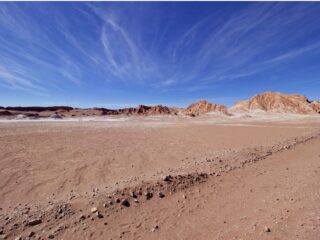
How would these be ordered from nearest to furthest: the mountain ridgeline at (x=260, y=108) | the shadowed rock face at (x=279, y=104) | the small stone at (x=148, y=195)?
the small stone at (x=148, y=195) < the mountain ridgeline at (x=260, y=108) < the shadowed rock face at (x=279, y=104)

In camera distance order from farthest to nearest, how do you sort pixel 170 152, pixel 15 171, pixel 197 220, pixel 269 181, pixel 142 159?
pixel 170 152 → pixel 142 159 → pixel 15 171 → pixel 269 181 → pixel 197 220

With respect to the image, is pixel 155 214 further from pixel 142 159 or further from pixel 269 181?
pixel 142 159

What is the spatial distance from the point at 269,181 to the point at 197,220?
385 cm

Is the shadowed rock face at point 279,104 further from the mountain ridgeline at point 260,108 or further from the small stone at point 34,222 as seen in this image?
the small stone at point 34,222

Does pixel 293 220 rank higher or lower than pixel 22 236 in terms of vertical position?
higher

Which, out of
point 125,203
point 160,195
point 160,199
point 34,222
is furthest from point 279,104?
point 34,222

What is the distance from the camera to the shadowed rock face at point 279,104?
15565 cm

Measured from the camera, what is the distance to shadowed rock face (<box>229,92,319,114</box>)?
155650 millimetres

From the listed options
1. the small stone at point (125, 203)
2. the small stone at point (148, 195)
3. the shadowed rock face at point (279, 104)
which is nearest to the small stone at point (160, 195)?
the small stone at point (148, 195)

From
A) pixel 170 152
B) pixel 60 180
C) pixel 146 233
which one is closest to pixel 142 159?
pixel 170 152

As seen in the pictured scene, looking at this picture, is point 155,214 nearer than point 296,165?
Yes

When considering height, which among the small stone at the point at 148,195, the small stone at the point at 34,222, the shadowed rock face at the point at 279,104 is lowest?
the small stone at the point at 34,222

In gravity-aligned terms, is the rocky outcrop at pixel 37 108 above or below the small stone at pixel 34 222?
above

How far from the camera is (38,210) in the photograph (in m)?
5.39
